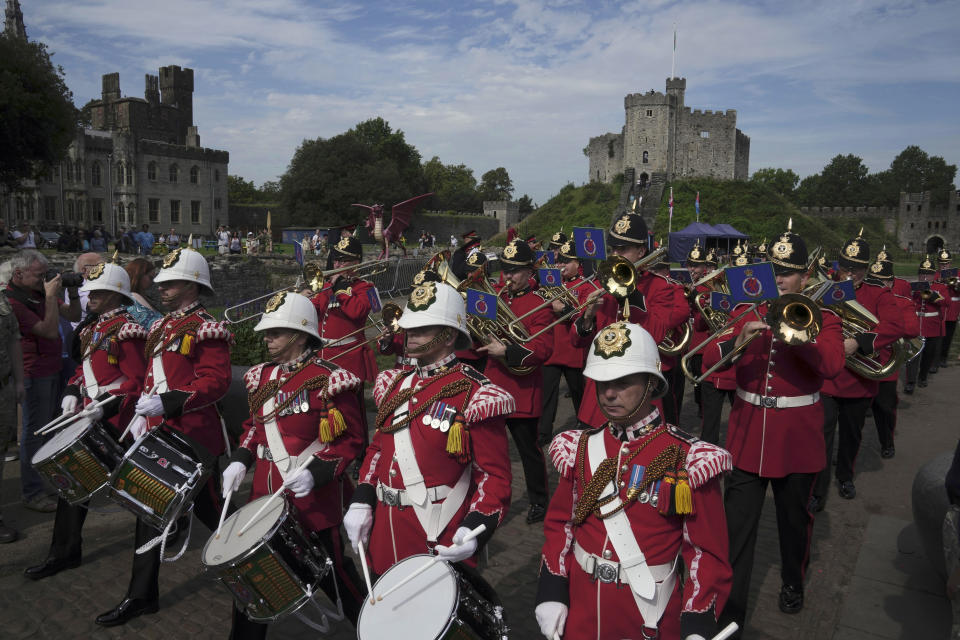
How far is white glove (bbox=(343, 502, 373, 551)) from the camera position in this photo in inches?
135

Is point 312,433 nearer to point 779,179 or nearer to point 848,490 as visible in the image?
point 848,490

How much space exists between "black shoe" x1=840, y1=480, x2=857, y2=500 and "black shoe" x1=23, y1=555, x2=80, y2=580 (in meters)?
7.33

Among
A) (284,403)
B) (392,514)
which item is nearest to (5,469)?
(284,403)

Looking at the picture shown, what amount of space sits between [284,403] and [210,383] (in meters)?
1.05

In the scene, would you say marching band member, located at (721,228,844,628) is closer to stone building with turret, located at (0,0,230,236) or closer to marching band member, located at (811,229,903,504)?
marching band member, located at (811,229,903,504)

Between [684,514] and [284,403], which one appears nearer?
[684,514]

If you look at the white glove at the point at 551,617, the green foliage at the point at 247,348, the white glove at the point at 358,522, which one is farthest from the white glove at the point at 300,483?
the green foliage at the point at 247,348

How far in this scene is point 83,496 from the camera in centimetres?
484

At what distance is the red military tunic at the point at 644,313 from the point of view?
18.7ft

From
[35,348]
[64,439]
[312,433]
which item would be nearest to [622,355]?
[312,433]

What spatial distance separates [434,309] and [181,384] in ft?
7.74

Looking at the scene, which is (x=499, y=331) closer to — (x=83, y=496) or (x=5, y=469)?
(x=83, y=496)

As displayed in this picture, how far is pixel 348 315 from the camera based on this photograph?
8180 mm

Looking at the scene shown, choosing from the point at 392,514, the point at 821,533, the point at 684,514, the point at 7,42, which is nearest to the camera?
the point at 684,514
